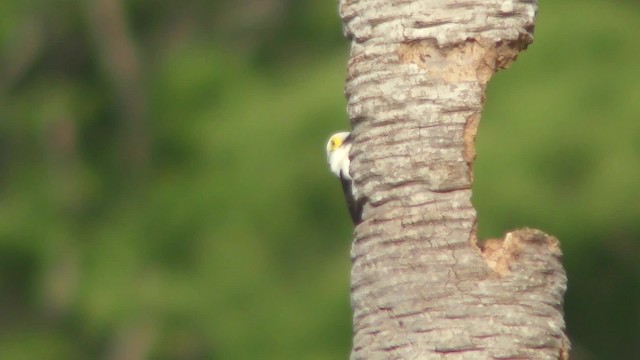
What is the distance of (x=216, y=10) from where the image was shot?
14.3 m

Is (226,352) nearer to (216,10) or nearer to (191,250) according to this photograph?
(191,250)

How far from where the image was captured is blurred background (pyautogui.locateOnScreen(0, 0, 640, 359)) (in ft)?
35.9

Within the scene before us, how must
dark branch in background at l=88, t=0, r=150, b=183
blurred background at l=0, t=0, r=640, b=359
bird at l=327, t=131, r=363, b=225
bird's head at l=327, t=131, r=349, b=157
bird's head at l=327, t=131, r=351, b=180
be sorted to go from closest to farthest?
bird at l=327, t=131, r=363, b=225 → bird's head at l=327, t=131, r=351, b=180 → bird's head at l=327, t=131, r=349, b=157 → blurred background at l=0, t=0, r=640, b=359 → dark branch in background at l=88, t=0, r=150, b=183

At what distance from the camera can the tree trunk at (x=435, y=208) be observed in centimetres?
464

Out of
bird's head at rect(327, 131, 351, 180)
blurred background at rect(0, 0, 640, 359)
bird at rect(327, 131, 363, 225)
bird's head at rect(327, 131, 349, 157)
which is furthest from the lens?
blurred background at rect(0, 0, 640, 359)

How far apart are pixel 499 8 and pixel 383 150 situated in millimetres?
542

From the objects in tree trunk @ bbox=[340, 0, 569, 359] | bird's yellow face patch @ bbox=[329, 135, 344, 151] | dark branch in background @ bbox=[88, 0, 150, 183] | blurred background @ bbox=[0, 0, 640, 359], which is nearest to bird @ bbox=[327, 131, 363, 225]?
bird's yellow face patch @ bbox=[329, 135, 344, 151]

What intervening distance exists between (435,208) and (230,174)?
7.63 meters

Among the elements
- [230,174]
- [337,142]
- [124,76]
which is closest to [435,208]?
[337,142]

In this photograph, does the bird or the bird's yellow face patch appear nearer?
the bird

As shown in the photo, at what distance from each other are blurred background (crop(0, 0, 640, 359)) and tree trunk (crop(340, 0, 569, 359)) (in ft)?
18.4

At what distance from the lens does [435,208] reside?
469cm

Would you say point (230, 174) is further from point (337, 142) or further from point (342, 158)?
point (342, 158)

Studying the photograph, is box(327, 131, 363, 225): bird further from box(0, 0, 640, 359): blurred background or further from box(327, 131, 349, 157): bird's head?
box(0, 0, 640, 359): blurred background
